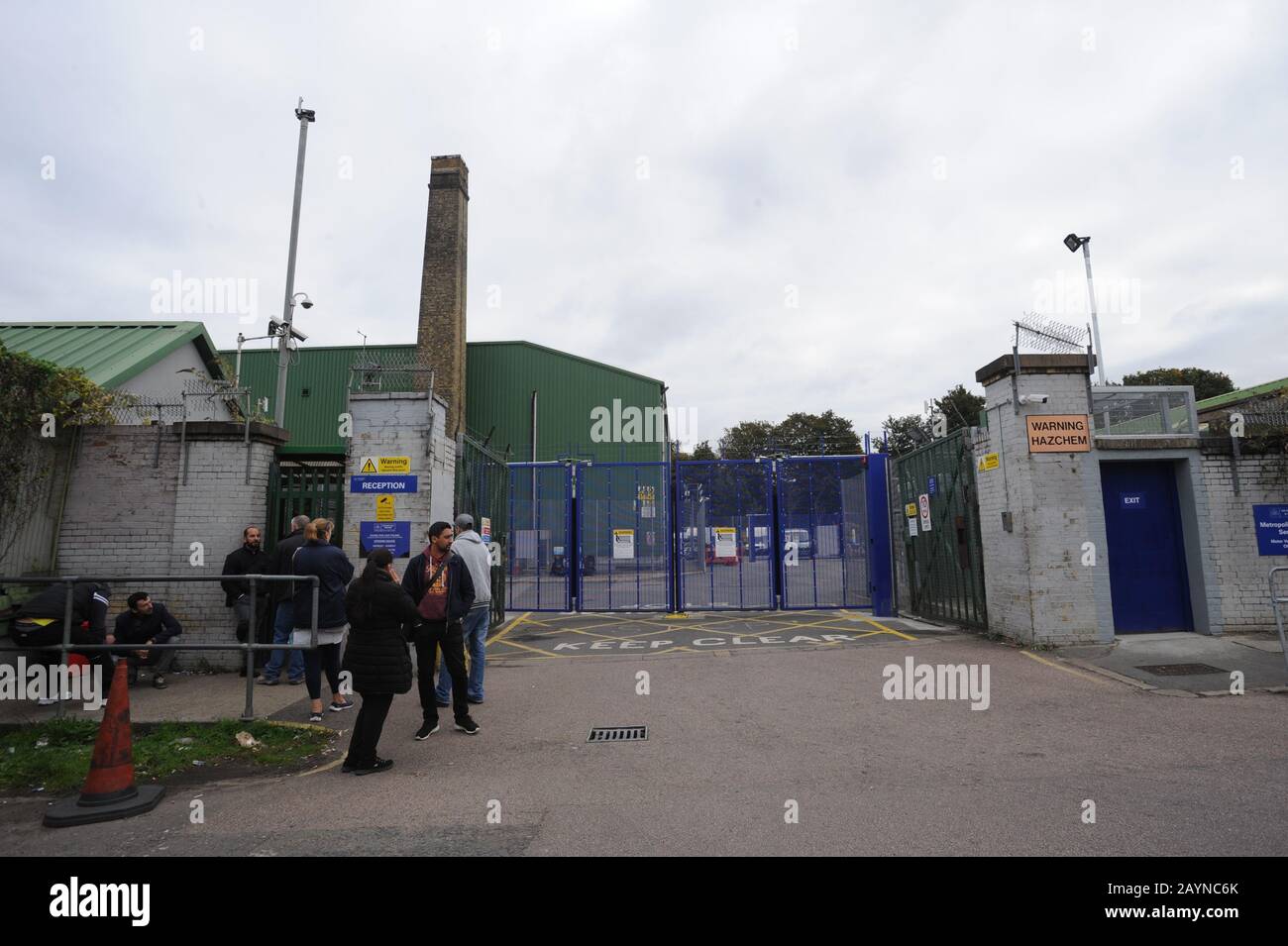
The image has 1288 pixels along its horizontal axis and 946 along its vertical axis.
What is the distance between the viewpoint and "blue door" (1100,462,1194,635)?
9.63 meters

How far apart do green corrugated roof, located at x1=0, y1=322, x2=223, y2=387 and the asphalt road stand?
419 inches

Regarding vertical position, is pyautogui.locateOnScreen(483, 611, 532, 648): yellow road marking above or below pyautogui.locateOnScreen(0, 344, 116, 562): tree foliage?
below

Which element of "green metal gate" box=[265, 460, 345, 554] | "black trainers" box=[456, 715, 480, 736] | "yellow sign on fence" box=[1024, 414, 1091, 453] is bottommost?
"black trainers" box=[456, 715, 480, 736]

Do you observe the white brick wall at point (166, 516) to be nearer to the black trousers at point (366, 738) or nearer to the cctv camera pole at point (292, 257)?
the black trousers at point (366, 738)

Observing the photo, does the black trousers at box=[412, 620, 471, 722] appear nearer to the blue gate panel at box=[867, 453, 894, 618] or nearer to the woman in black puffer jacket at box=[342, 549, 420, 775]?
the woman in black puffer jacket at box=[342, 549, 420, 775]

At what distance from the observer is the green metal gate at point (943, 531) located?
10.7 metres

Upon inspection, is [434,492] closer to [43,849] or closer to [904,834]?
[43,849]

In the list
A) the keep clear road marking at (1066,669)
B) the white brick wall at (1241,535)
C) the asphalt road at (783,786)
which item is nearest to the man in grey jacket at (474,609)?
the asphalt road at (783,786)

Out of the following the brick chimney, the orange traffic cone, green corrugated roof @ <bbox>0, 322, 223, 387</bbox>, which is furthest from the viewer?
the brick chimney

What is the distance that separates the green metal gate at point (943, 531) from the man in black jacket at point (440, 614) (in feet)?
25.8

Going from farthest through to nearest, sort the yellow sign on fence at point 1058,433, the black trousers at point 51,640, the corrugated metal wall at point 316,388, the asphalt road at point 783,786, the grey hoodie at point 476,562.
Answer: the corrugated metal wall at point 316,388 → the yellow sign on fence at point 1058,433 → the black trousers at point 51,640 → the grey hoodie at point 476,562 → the asphalt road at point 783,786


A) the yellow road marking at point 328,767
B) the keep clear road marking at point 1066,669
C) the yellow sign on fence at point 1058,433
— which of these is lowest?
the yellow road marking at point 328,767

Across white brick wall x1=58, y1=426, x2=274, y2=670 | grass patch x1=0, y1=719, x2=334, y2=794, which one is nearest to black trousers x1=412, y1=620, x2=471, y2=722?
grass patch x1=0, y1=719, x2=334, y2=794
